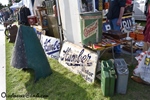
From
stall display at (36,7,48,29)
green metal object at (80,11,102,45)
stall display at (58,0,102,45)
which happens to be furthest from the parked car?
green metal object at (80,11,102,45)

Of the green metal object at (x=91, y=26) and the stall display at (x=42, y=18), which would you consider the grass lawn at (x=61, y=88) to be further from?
the stall display at (x=42, y=18)

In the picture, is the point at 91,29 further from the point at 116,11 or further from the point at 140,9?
the point at 140,9

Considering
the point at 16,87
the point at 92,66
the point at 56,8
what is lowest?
the point at 16,87

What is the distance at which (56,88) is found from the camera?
2873 mm

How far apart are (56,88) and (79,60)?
0.74 meters

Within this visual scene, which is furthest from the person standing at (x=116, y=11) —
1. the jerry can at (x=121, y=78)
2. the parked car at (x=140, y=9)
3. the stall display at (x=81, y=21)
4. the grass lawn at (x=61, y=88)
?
the parked car at (x=140, y=9)

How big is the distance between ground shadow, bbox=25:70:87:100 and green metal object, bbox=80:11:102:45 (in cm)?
92

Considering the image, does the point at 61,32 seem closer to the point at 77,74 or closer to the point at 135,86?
the point at 77,74

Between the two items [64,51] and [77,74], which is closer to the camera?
[77,74]

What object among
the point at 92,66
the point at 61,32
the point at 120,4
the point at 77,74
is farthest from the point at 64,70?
the point at 120,4

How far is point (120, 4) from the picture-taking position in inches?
136

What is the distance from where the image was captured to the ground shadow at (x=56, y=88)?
262cm

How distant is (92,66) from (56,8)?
2.17 meters

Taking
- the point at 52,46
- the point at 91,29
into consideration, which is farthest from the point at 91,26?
the point at 52,46
